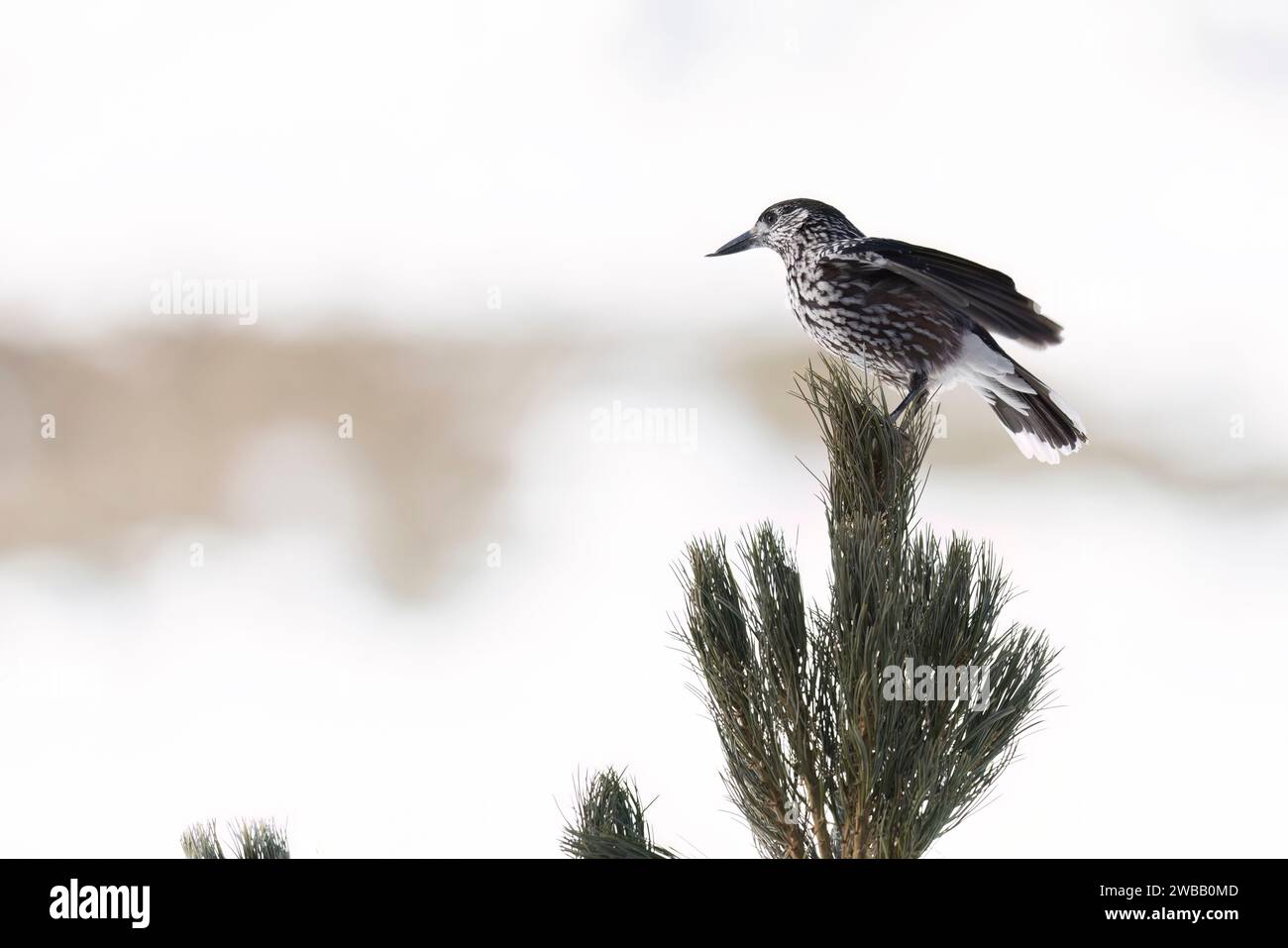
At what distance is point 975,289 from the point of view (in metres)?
3.80

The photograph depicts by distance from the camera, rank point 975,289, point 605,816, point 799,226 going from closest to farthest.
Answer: point 605,816, point 975,289, point 799,226

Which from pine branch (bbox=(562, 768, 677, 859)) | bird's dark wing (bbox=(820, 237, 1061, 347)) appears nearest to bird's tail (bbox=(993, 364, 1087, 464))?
bird's dark wing (bbox=(820, 237, 1061, 347))

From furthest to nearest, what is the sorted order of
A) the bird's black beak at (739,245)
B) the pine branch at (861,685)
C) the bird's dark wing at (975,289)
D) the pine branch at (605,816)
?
the bird's black beak at (739,245) → the bird's dark wing at (975,289) → the pine branch at (605,816) → the pine branch at (861,685)

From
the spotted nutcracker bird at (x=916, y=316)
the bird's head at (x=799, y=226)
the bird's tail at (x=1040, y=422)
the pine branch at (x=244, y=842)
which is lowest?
the pine branch at (x=244, y=842)

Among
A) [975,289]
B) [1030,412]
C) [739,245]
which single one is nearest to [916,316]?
[975,289]

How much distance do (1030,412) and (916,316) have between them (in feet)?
2.78

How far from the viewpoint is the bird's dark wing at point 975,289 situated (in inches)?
146

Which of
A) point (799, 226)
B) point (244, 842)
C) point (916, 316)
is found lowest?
point (244, 842)

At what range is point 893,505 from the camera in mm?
2967

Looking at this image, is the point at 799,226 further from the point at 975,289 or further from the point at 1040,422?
the point at 1040,422

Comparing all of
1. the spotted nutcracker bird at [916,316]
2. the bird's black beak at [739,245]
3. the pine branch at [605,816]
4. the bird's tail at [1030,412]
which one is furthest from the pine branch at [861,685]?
the bird's black beak at [739,245]

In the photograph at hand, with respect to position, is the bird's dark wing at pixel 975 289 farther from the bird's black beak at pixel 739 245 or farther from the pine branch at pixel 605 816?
the pine branch at pixel 605 816
